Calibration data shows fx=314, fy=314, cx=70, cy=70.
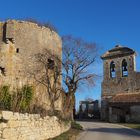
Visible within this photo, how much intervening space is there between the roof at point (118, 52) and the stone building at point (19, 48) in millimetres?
28097

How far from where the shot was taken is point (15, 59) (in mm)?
23359

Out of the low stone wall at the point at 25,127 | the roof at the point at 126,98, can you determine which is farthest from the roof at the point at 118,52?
the low stone wall at the point at 25,127

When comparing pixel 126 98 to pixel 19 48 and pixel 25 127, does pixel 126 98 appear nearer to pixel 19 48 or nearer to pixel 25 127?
pixel 19 48

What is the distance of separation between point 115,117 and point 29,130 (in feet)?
105

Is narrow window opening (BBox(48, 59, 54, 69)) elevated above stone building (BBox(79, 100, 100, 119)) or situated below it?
above

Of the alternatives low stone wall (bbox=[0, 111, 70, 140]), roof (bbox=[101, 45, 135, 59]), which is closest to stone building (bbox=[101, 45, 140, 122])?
roof (bbox=[101, 45, 135, 59])

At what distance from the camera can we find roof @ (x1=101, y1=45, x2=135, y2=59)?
51.5 m

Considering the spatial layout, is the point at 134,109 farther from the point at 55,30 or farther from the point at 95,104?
the point at 55,30

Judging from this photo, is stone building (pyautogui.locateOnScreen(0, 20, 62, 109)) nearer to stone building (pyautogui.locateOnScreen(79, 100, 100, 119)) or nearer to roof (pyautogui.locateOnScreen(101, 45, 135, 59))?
roof (pyautogui.locateOnScreen(101, 45, 135, 59))

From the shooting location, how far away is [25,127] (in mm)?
12859

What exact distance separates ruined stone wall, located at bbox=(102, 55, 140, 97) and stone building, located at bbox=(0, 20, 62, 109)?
27.3 metres

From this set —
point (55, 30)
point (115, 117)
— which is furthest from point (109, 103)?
point (55, 30)

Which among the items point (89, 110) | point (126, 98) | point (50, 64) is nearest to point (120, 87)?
point (126, 98)

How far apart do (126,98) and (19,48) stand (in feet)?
84.8
